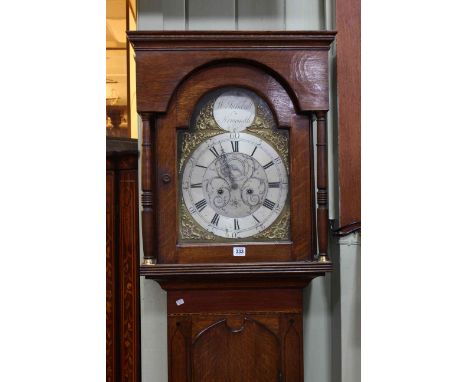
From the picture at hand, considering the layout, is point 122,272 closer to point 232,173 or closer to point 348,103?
point 232,173

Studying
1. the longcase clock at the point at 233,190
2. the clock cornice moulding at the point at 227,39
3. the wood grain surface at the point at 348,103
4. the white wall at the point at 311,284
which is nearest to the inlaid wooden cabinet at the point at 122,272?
the white wall at the point at 311,284

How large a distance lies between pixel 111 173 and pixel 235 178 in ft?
2.32

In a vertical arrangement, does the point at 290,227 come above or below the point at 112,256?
above

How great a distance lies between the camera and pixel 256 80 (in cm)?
163

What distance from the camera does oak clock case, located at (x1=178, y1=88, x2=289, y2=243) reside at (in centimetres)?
164

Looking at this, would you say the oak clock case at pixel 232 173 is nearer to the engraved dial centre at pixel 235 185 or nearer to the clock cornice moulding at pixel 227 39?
the engraved dial centre at pixel 235 185

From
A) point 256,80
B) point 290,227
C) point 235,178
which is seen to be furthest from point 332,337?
point 256,80

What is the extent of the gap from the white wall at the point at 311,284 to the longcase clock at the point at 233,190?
0.60 ft

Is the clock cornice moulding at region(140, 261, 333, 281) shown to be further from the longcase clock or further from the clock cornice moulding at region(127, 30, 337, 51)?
the clock cornice moulding at region(127, 30, 337, 51)

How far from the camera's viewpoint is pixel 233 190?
1640 mm

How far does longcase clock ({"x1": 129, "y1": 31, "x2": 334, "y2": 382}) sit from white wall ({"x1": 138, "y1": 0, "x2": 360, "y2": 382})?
0.60 feet

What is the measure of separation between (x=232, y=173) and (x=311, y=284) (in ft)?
1.63

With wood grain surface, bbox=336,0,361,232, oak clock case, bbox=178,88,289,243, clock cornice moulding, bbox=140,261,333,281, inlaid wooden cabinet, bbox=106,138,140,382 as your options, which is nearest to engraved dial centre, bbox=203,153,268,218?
oak clock case, bbox=178,88,289,243

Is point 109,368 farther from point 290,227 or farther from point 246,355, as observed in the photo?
point 290,227
